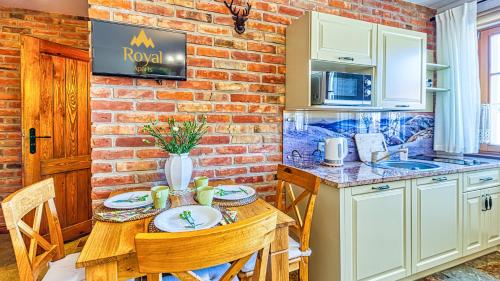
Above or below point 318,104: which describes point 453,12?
above

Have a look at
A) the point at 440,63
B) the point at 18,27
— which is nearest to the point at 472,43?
the point at 440,63

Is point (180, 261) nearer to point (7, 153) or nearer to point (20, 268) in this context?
point (20, 268)

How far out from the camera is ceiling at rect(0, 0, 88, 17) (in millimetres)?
2477

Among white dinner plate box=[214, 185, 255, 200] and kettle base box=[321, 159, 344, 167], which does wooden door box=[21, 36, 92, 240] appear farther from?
kettle base box=[321, 159, 344, 167]

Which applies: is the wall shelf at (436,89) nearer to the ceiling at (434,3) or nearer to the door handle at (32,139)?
the ceiling at (434,3)

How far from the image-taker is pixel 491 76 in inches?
103

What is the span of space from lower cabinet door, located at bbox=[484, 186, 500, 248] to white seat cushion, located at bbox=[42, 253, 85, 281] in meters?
2.95

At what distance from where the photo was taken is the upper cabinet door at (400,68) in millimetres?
2090

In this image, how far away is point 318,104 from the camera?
1890mm

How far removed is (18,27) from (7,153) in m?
1.28

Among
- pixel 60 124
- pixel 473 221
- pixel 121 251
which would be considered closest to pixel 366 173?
pixel 473 221

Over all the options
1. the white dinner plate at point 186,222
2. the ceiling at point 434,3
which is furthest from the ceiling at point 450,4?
the white dinner plate at point 186,222

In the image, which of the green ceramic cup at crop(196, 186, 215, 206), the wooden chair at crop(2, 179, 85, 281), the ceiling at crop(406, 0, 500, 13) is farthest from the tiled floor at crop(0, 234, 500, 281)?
the ceiling at crop(406, 0, 500, 13)

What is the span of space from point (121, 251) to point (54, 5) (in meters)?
2.80
